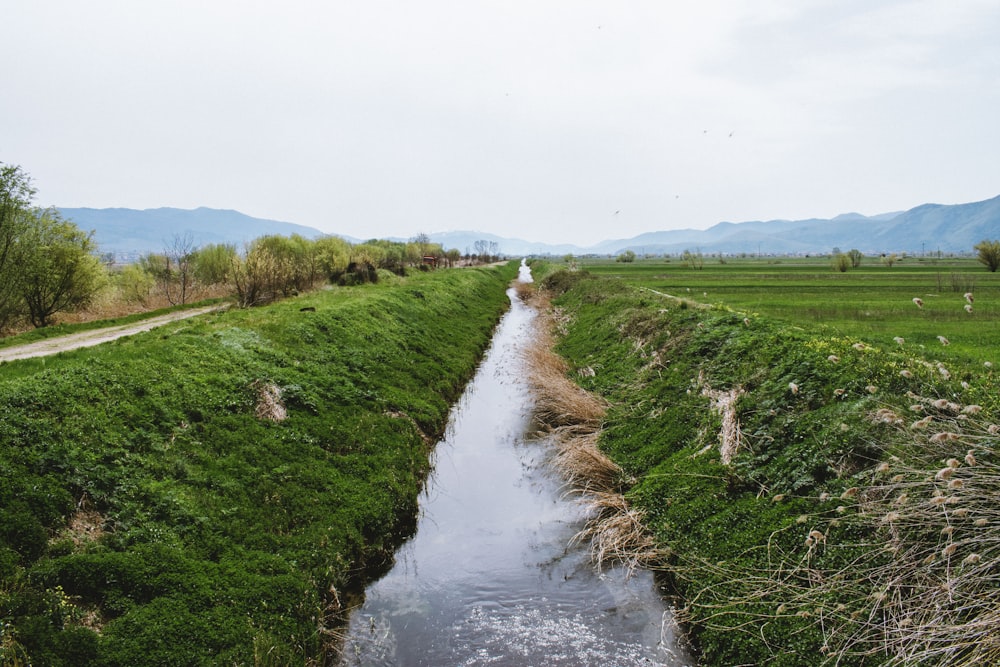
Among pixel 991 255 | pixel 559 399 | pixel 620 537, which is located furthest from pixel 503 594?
pixel 991 255

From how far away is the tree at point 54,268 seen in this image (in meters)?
22.1

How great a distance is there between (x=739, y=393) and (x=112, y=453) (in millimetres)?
12209

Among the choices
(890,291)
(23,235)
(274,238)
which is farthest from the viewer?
(274,238)

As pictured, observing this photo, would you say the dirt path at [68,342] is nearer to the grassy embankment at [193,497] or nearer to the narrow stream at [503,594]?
the grassy embankment at [193,497]

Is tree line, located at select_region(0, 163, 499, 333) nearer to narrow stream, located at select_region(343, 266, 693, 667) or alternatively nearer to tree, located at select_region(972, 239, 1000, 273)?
narrow stream, located at select_region(343, 266, 693, 667)

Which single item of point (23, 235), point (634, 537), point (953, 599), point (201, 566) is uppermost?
point (23, 235)

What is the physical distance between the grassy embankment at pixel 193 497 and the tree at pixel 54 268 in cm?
1287

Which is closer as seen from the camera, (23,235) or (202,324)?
(202,324)

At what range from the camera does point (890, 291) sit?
38562mm

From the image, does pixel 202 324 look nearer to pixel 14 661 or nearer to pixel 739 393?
pixel 14 661

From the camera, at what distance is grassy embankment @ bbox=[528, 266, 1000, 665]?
554 cm

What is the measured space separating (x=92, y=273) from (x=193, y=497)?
2416 centimetres

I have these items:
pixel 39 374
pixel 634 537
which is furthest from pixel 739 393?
pixel 39 374

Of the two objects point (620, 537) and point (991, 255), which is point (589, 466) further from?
point (991, 255)
